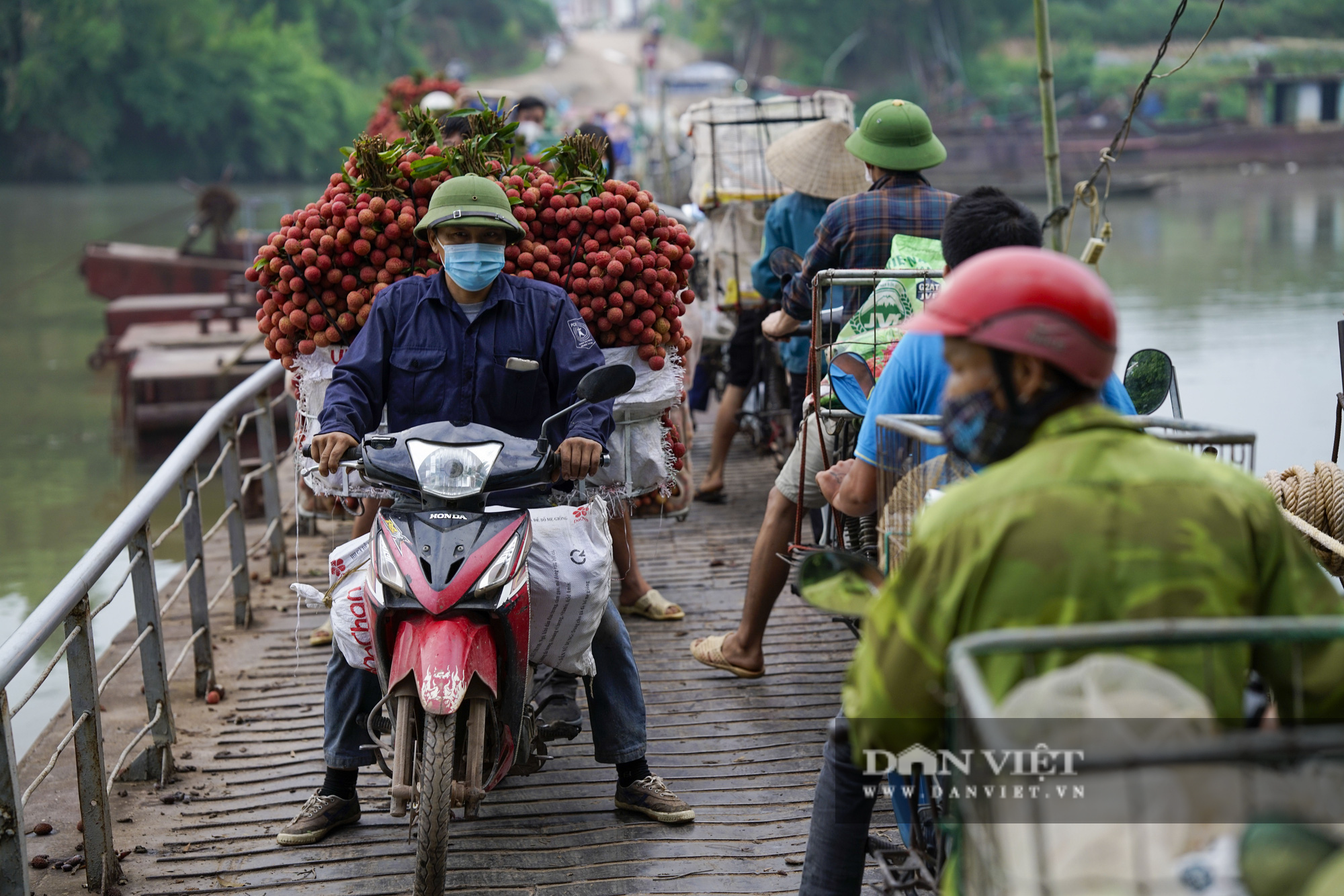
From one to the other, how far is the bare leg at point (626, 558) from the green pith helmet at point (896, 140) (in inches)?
61.7

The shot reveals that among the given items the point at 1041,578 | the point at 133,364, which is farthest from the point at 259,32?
the point at 1041,578

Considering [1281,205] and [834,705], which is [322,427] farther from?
[1281,205]

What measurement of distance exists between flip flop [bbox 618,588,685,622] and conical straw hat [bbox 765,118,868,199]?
1.94 metres

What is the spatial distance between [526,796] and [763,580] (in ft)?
3.62

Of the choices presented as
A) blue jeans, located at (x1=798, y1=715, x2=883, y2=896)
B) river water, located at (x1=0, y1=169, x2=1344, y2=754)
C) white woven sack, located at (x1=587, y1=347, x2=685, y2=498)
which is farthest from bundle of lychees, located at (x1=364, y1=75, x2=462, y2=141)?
blue jeans, located at (x1=798, y1=715, x2=883, y2=896)

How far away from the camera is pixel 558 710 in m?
3.63

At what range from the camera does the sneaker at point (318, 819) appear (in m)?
3.56

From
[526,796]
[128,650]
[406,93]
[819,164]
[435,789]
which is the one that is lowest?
[526,796]

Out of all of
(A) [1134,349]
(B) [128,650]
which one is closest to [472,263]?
(B) [128,650]

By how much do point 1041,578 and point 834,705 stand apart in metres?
2.87

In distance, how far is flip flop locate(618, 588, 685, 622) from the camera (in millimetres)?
5297

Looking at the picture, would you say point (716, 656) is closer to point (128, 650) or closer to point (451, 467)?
point (451, 467)

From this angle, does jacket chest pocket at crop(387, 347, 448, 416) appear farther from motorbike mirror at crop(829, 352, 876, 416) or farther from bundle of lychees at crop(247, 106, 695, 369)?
motorbike mirror at crop(829, 352, 876, 416)

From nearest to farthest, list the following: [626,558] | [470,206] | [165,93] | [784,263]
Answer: [470,206] → [784,263] → [626,558] → [165,93]
